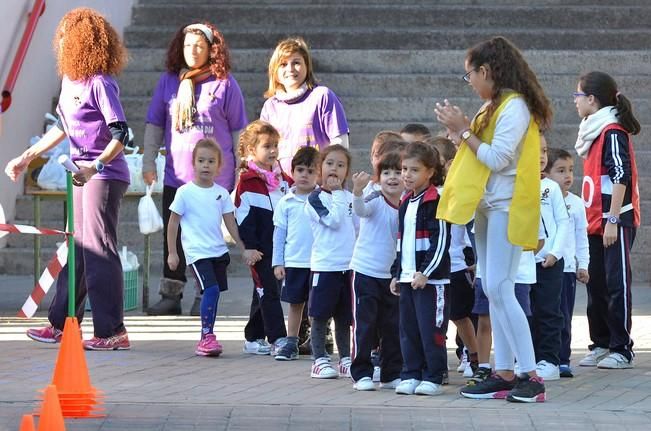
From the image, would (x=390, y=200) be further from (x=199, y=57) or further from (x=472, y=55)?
(x=199, y=57)

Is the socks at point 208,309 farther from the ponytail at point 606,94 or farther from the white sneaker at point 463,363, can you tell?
the ponytail at point 606,94

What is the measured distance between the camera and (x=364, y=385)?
763 centimetres

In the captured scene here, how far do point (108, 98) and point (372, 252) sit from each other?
207 cm

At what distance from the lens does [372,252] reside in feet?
25.4

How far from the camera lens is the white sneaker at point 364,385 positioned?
25.0 feet

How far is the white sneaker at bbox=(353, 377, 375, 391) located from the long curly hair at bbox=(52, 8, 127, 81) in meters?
2.64

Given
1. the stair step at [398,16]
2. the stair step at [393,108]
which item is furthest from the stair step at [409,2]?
the stair step at [393,108]

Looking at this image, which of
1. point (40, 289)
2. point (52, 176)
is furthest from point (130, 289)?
point (40, 289)

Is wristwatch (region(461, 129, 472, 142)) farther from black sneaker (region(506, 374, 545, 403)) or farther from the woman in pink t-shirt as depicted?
the woman in pink t-shirt

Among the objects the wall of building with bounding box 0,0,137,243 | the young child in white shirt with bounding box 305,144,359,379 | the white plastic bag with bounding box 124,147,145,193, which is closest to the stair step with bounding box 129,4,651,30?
the wall of building with bounding box 0,0,137,243

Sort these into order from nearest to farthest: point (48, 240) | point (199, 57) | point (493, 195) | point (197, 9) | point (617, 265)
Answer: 1. point (493, 195)
2. point (617, 265)
3. point (199, 57)
4. point (48, 240)
5. point (197, 9)

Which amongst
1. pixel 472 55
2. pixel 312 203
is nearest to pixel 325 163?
pixel 312 203

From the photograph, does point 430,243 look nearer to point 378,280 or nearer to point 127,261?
point 378,280

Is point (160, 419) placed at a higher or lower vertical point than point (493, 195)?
lower
